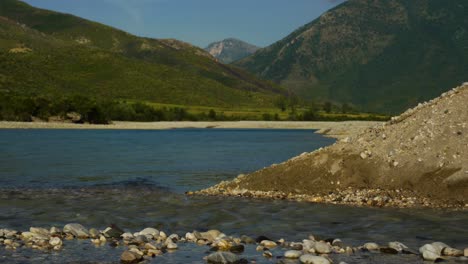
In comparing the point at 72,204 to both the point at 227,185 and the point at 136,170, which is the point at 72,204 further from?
the point at 136,170

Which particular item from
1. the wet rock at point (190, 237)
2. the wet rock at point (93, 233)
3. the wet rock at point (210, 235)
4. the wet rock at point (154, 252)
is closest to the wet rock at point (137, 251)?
the wet rock at point (154, 252)

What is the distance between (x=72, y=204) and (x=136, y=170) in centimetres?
1885

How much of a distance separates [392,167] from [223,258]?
14.8m

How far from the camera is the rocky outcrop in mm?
25812

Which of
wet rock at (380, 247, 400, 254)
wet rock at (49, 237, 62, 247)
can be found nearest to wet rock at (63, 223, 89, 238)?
wet rock at (49, 237, 62, 247)

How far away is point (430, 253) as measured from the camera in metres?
15.8

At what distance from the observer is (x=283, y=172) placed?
98.2 ft

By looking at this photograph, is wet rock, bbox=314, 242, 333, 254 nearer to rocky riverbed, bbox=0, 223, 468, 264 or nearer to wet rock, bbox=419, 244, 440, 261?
rocky riverbed, bbox=0, 223, 468, 264

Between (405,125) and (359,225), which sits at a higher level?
(405,125)

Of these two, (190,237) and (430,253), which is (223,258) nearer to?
(190,237)

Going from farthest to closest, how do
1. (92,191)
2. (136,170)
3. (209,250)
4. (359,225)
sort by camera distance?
(136,170) → (92,191) → (359,225) → (209,250)

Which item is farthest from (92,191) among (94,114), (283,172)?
(94,114)

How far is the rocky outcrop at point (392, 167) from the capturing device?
84.7ft

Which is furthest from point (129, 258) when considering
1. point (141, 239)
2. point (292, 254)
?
point (292, 254)
